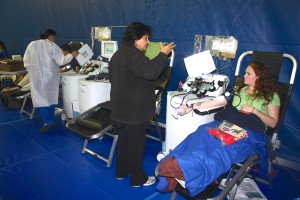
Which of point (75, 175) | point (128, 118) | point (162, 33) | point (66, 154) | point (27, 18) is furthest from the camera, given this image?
point (27, 18)

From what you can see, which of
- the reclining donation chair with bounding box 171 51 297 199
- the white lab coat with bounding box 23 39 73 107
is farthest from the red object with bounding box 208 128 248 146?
the white lab coat with bounding box 23 39 73 107

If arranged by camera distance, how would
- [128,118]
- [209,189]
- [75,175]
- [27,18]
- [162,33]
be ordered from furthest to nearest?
[27,18], [162,33], [75,175], [128,118], [209,189]

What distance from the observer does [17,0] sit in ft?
21.9

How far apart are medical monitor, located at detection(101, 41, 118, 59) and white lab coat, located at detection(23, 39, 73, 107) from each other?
1.82 ft

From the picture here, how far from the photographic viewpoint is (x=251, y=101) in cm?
211

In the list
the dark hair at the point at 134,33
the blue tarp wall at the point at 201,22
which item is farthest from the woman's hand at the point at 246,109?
the dark hair at the point at 134,33

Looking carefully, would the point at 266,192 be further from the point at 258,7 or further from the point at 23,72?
the point at 23,72

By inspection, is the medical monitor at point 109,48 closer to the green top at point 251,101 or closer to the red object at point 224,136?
the green top at point 251,101

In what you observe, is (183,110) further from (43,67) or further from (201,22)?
(43,67)

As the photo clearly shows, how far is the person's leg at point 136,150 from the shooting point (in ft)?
6.65

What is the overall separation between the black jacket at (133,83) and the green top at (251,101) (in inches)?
31.8

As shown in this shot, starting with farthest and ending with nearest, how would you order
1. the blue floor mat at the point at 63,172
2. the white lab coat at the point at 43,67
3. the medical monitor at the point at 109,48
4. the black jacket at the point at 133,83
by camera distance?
the medical monitor at the point at 109,48, the white lab coat at the point at 43,67, the blue floor mat at the point at 63,172, the black jacket at the point at 133,83

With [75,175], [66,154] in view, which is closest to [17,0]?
[66,154]

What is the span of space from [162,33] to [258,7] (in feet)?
4.34
